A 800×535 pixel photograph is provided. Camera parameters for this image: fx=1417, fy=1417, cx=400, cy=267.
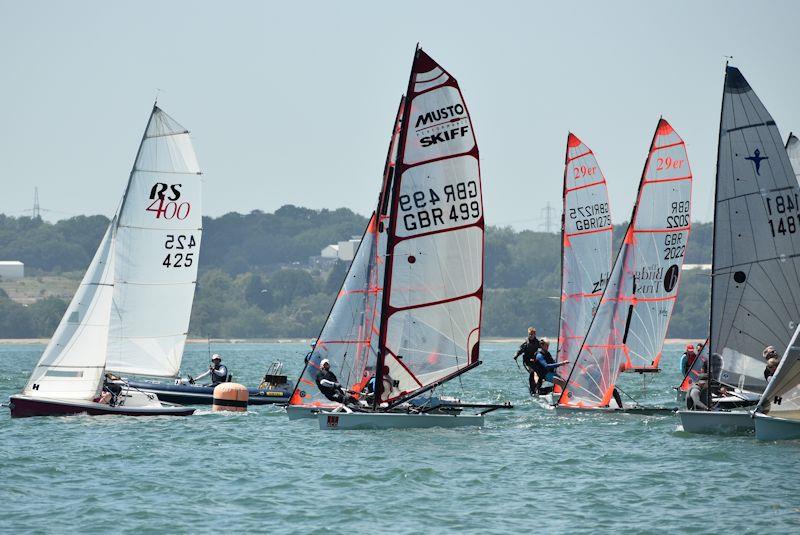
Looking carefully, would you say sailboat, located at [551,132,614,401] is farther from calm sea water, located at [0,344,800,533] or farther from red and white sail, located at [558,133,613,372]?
calm sea water, located at [0,344,800,533]

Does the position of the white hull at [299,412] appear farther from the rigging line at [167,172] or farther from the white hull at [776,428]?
the white hull at [776,428]

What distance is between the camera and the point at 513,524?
17.0 metres

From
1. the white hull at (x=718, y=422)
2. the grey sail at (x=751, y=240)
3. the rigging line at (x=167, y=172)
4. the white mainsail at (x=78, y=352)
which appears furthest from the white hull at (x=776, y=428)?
the rigging line at (x=167, y=172)

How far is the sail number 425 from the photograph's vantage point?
106 feet

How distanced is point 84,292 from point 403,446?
25.8ft

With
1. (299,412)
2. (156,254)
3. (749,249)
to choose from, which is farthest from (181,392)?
(749,249)

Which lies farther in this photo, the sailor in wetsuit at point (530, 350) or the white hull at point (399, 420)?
the sailor in wetsuit at point (530, 350)

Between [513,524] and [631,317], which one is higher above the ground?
[631,317]

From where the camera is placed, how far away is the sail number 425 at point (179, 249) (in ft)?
106

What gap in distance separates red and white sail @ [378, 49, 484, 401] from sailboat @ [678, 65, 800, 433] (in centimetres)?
414

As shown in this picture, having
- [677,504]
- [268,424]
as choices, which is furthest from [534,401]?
[677,504]

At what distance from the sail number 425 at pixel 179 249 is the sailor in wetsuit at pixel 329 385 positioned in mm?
6700

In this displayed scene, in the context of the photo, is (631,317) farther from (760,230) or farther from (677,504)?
(677,504)

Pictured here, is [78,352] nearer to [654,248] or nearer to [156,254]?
[156,254]
